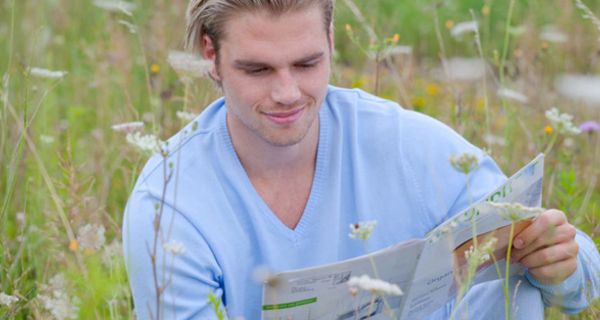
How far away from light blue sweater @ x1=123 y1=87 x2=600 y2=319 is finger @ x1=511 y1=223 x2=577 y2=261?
4.6 inches

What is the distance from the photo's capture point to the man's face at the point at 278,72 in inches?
77.9

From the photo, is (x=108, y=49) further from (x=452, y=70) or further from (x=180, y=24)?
(x=452, y=70)

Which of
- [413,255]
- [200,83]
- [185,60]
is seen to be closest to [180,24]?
[200,83]

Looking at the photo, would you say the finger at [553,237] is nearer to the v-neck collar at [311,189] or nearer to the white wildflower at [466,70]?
the v-neck collar at [311,189]

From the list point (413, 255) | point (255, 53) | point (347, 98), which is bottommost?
point (413, 255)

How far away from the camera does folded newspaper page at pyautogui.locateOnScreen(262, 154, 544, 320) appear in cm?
173

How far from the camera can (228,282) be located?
2.07 meters

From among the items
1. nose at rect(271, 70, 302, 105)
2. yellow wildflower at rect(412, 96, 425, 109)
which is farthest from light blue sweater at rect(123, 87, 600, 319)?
yellow wildflower at rect(412, 96, 425, 109)

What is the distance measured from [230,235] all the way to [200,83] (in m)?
1.52

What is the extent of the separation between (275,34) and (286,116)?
6.5 inches

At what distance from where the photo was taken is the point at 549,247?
199cm

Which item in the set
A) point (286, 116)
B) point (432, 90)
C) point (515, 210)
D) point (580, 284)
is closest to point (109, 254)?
point (286, 116)

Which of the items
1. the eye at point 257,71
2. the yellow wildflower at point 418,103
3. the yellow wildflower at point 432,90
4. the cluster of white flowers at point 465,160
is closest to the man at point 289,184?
the eye at point 257,71

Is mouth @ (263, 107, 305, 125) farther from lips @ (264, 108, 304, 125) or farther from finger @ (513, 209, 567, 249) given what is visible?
finger @ (513, 209, 567, 249)
